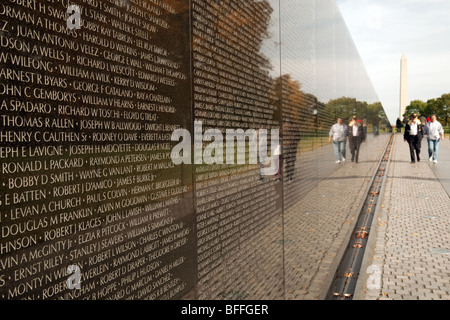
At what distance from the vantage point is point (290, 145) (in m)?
4.97

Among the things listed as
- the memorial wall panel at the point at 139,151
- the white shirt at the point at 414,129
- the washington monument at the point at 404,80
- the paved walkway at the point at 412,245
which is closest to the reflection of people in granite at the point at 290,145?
the memorial wall panel at the point at 139,151

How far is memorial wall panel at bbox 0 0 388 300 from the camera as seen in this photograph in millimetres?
1420

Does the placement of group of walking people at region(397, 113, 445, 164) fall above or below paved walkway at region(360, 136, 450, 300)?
above

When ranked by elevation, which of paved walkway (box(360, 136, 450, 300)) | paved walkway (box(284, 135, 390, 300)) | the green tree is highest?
the green tree

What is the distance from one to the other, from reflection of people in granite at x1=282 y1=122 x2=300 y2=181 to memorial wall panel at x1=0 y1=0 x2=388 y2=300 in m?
0.61

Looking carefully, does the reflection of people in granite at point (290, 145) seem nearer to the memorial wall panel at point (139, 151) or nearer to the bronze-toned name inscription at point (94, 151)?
the memorial wall panel at point (139, 151)

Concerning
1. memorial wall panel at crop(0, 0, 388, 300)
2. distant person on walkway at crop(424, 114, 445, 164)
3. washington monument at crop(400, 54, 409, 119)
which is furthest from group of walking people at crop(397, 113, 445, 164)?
washington monument at crop(400, 54, 409, 119)

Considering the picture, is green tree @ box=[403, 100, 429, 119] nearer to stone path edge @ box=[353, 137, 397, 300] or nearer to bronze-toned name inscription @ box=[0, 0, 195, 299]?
stone path edge @ box=[353, 137, 397, 300]
